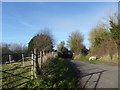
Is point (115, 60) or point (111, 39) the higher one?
point (111, 39)

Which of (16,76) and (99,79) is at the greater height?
(16,76)

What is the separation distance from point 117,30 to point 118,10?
424cm

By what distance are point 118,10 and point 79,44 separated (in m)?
22.5

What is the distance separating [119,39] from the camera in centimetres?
2055

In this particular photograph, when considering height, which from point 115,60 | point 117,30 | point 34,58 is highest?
point 117,30

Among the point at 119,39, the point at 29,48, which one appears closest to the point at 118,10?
the point at 119,39

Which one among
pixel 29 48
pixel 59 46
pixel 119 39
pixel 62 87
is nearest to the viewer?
pixel 62 87

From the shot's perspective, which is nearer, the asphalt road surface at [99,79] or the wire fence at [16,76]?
the wire fence at [16,76]

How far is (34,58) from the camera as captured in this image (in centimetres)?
787

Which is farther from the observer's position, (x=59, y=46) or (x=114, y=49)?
(x=59, y=46)

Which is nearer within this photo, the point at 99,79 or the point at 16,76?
the point at 99,79

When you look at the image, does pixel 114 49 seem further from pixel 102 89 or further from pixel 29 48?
pixel 29 48

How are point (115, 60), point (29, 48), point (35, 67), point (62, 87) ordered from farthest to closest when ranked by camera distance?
point (29, 48)
point (115, 60)
point (35, 67)
point (62, 87)

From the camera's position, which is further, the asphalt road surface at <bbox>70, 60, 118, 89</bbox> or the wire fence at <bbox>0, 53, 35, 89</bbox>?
the asphalt road surface at <bbox>70, 60, 118, 89</bbox>
